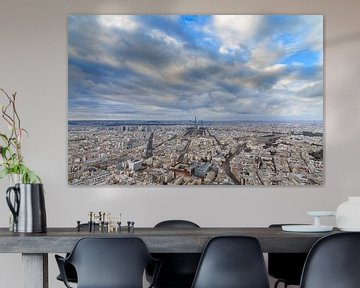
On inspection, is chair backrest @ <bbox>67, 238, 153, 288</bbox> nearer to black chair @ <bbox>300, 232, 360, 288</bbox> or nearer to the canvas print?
black chair @ <bbox>300, 232, 360, 288</bbox>

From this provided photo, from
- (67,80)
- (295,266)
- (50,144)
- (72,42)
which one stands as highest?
(72,42)

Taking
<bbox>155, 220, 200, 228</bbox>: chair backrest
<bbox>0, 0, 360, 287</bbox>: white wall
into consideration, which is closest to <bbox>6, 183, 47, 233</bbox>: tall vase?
<bbox>155, 220, 200, 228</bbox>: chair backrest

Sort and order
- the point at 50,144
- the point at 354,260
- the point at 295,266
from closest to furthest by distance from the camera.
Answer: the point at 354,260 → the point at 295,266 → the point at 50,144

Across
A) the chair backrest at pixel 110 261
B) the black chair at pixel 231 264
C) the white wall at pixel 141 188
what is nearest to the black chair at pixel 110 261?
the chair backrest at pixel 110 261

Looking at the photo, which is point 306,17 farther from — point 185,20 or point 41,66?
point 41,66

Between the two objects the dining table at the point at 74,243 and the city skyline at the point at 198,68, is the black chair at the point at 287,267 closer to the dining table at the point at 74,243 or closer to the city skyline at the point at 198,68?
the dining table at the point at 74,243

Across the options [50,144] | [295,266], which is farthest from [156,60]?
[295,266]
